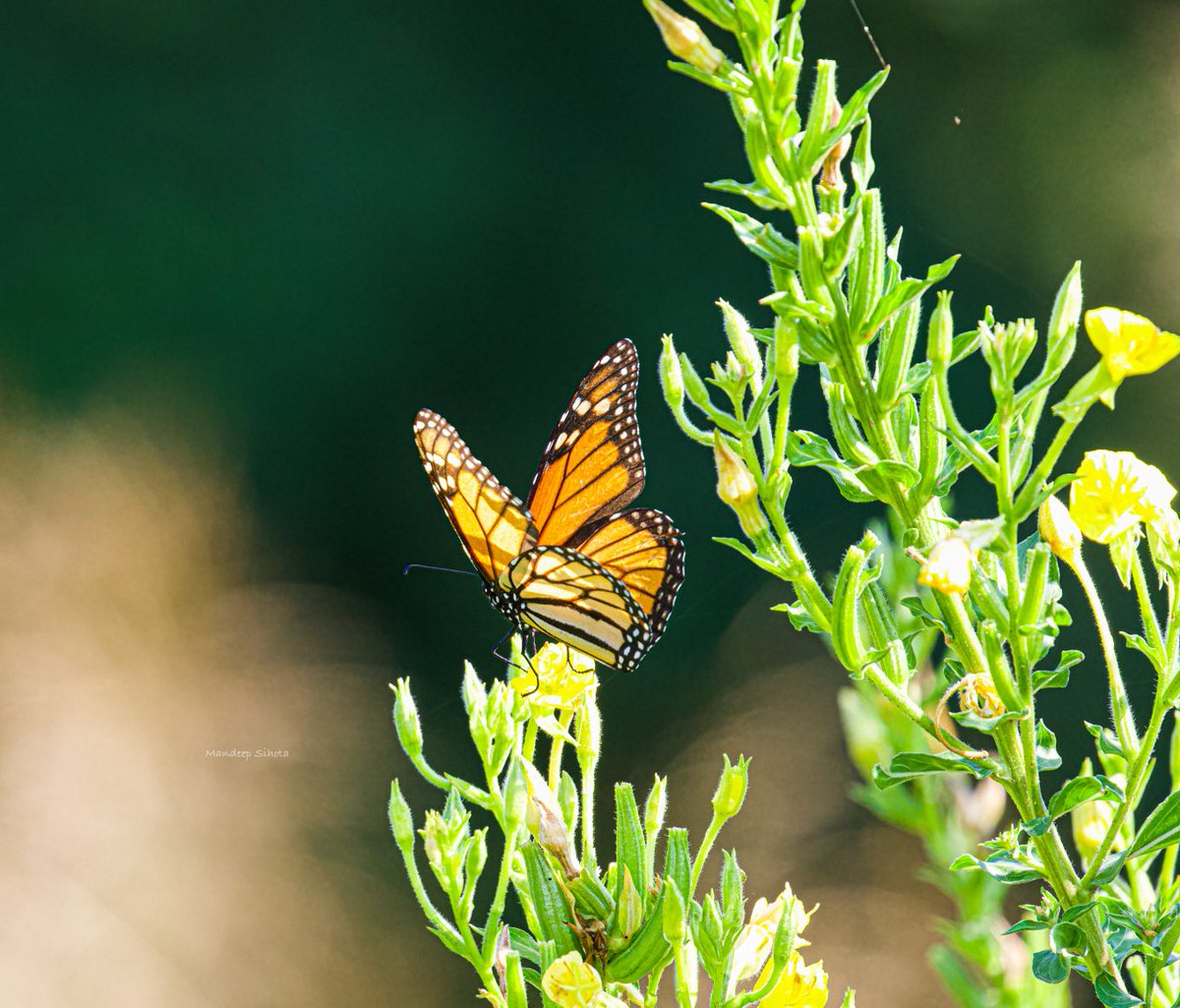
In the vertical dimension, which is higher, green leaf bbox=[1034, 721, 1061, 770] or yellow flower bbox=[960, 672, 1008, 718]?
yellow flower bbox=[960, 672, 1008, 718]

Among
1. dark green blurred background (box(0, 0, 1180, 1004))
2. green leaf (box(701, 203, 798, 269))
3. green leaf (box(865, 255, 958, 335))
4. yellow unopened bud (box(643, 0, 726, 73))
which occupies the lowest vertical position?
dark green blurred background (box(0, 0, 1180, 1004))

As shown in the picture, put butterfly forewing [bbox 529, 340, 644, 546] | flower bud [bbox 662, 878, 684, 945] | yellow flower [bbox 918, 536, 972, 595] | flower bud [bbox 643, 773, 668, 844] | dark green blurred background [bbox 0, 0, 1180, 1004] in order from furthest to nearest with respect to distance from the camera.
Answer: dark green blurred background [bbox 0, 0, 1180, 1004] < butterfly forewing [bbox 529, 340, 644, 546] < flower bud [bbox 643, 773, 668, 844] < flower bud [bbox 662, 878, 684, 945] < yellow flower [bbox 918, 536, 972, 595]

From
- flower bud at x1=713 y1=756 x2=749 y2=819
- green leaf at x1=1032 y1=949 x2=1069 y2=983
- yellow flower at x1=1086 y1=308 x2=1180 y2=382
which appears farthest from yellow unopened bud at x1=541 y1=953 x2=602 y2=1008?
yellow flower at x1=1086 y1=308 x2=1180 y2=382

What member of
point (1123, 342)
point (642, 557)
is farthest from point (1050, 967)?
point (642, 557)

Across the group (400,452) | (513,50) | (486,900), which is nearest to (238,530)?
(400,452)

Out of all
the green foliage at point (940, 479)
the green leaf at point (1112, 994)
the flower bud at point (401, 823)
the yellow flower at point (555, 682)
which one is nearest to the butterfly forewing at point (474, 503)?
the yellow flower at point (555, 682)

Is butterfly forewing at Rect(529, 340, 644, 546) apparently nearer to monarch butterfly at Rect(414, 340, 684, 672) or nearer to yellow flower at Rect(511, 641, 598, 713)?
monarch butterfly at Rect(414, 340, 684, 672)

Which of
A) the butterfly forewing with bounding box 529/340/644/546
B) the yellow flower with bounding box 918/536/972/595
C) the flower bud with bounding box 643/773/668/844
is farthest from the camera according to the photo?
the butterfly forewing with bounding box 529/340/644/546
